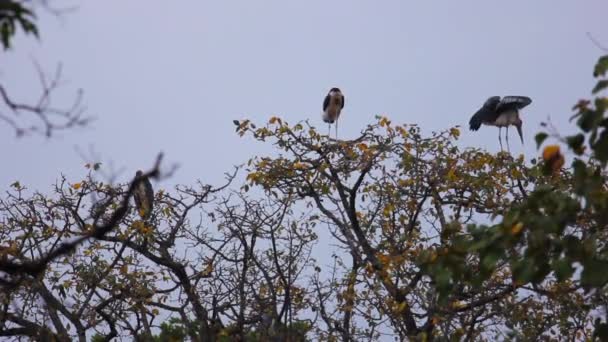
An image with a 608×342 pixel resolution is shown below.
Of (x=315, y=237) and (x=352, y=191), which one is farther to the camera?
(x=315, y=237)

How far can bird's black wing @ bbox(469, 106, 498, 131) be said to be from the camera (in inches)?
508

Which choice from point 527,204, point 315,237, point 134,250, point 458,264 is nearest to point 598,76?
point 527,204

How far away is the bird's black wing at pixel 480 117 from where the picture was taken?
1290 centimetres

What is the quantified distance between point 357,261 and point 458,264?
4039 millimetres

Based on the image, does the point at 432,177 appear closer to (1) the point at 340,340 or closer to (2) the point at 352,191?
(2) the point at 352,191

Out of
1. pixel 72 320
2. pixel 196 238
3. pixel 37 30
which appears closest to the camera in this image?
pixel 37 30

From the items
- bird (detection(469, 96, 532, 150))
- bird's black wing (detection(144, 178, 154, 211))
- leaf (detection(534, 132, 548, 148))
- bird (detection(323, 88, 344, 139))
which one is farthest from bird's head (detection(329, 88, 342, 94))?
leaf (detection(534, 132, 548, 148))

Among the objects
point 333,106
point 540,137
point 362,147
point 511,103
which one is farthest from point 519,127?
point 540,137

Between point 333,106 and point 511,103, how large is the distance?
268 cm

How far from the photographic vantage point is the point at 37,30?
286 cm

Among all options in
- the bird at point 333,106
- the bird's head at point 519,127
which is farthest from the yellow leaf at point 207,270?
the bird's head at point 519,127

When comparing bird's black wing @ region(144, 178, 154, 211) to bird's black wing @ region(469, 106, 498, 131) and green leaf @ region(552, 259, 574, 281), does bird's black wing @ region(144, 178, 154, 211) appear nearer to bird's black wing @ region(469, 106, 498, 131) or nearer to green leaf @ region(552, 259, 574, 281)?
bird's black wing @ region(469, 106, 498, 131)

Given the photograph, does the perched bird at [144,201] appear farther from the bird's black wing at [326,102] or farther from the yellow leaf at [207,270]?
the bird's black wing at [326,102]

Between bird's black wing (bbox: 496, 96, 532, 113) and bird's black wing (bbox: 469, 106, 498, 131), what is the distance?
13 cm
